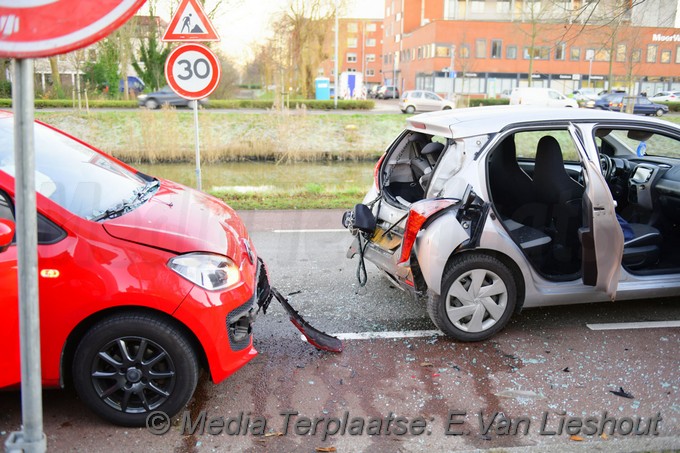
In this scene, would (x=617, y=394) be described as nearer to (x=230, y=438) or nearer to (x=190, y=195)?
(x=230, y=438)

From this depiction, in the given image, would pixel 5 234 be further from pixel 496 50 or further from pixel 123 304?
pixel 496 50

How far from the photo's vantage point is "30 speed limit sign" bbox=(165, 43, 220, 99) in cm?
769

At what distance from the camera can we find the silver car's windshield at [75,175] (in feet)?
12.1

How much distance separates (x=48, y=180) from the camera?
3.77 meters

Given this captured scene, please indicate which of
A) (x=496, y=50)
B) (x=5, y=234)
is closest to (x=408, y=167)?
(x=5, y=234)

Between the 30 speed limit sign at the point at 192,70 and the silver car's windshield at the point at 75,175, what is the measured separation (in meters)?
3.20

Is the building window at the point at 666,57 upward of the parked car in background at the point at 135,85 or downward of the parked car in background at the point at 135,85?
upward

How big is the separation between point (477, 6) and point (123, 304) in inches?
2878

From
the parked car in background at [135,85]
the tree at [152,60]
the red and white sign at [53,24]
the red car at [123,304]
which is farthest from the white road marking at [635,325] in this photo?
the parked car in background at [135,85]

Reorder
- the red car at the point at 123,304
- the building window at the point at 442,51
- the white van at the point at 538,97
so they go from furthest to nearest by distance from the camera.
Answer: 1. the building window at the point at 442,51
2. the white van at the point at 538,97
3. the red car at the point at 123,304

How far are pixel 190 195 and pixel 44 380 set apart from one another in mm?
1865

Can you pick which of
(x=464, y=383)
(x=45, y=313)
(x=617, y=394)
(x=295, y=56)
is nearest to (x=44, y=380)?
(x=45, y=313)

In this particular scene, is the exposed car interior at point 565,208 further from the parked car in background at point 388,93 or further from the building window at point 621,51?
the parked car in background at point 388,93

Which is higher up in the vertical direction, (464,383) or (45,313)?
(45,313)
